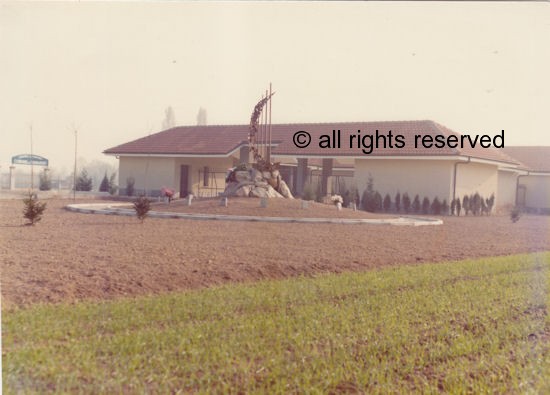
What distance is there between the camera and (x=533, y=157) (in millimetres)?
29516

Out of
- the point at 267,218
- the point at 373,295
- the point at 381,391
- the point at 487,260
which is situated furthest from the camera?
the point at 267,218

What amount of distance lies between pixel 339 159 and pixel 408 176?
408cm

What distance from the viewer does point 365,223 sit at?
1390cm

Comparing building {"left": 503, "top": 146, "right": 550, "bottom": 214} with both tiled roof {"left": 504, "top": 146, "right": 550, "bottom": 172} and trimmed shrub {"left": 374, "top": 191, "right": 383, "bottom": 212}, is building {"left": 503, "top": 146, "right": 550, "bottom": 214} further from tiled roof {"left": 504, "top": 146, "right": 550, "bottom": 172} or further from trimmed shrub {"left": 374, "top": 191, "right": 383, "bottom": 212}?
trimmed shrub {"left": 374, "top": 191, "right": 383, "bottom": 212}

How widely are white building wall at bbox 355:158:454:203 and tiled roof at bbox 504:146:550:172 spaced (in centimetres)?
925

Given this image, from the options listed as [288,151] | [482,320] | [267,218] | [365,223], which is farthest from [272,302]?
[288,151]

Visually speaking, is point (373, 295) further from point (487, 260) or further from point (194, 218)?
point (194, 218)

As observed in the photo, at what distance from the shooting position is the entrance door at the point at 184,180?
25125 millimetres

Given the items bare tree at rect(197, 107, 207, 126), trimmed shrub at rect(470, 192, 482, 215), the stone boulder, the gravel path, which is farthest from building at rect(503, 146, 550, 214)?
bare tree at rect(197, 107, 207, 126)

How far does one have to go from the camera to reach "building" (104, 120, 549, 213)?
20484 millimetres

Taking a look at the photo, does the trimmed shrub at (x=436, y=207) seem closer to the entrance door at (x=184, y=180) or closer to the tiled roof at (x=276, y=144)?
the tiled roof at (x=276, y=144)

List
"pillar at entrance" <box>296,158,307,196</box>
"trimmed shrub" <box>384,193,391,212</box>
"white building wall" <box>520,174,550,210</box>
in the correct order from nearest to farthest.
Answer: "trimmed shrub" <box>384,193,391,212</box>
"pillar at entrance" <box>296,158,307,196</box>
"white building wall" <box>520,174,550,210</box>

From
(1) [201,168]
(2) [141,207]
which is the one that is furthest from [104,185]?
(2) [141,207]

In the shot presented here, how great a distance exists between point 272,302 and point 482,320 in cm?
219
